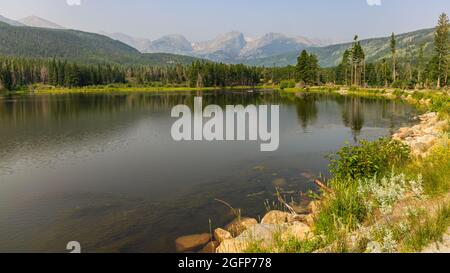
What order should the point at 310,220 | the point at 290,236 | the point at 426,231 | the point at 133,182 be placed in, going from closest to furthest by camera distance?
the point at 426,231 → the point at 290,236 → the point at 310,220 → the point at 133,182

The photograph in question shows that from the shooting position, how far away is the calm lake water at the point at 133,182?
16297 mm

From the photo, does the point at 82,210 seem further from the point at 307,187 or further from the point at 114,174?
the point at 307,187

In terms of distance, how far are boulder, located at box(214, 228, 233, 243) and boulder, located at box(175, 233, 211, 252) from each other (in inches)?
18.2

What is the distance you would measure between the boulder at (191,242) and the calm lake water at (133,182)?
1.27ft

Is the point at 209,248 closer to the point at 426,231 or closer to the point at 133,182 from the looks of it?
the point at 426,231

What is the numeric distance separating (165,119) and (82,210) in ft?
130

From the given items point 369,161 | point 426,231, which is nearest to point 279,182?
point 369,161

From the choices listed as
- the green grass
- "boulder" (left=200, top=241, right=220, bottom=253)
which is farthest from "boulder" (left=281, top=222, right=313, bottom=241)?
the green grass

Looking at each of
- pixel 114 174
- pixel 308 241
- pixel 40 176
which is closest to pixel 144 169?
pixel 114 174

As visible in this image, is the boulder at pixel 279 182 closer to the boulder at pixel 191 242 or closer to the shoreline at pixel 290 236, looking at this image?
the shoreline at pixel 290 236

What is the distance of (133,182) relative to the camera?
930 inches

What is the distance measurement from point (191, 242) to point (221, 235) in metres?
1.36

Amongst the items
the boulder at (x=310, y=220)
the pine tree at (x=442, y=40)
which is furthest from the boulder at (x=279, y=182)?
the pine tree at (x=442, y=40)

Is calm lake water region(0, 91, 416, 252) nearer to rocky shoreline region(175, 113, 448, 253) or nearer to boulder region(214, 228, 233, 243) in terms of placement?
rocky shoreline region(175, 113, 448, 253)
